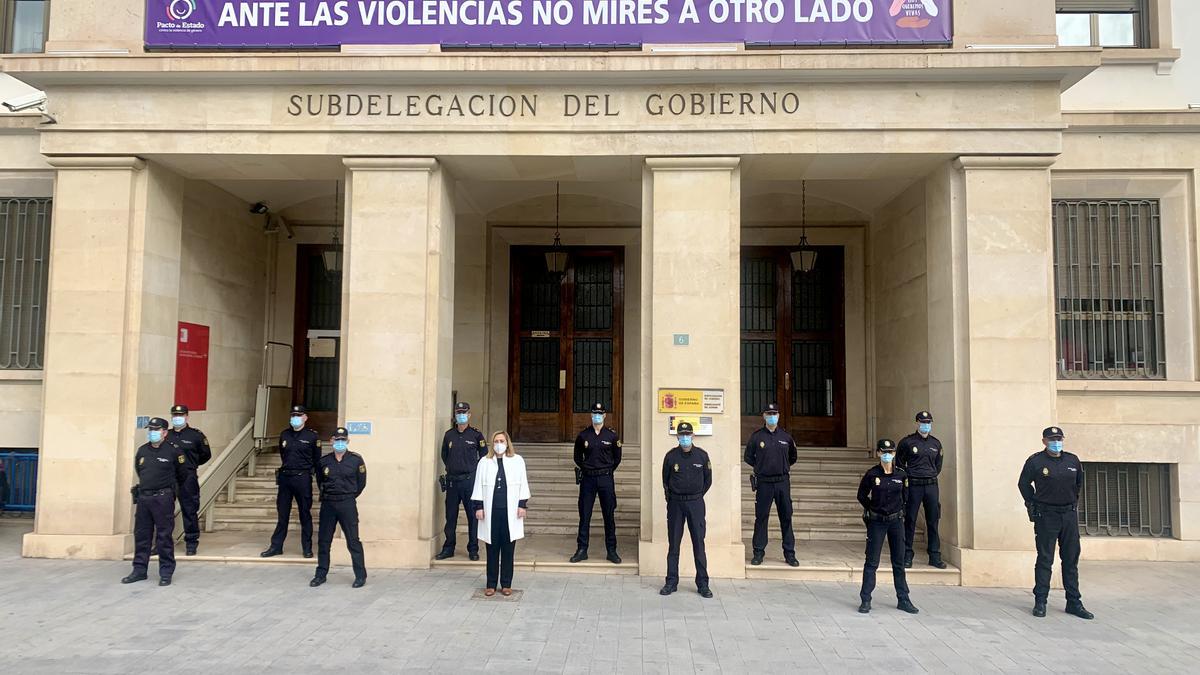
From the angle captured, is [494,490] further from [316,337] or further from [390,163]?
[316,337]

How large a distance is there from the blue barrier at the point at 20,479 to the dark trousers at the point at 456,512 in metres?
6.87

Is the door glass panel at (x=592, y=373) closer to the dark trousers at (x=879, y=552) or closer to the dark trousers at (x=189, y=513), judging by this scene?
the dark trousers at (x=189, y=513)

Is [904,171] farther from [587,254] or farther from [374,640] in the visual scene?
[374,640]

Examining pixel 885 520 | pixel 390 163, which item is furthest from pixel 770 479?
pixel 390 163

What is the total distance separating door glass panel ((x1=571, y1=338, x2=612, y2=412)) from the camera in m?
13.4

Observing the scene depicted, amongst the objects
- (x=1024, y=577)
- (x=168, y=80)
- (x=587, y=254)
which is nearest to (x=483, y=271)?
(x=587, y=254)

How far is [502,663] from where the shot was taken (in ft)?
19.2

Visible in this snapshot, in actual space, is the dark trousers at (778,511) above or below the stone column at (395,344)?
below

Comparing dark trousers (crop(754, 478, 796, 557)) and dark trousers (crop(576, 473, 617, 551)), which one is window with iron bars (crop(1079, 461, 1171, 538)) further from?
dark trousers (crop(576, 473, 617, 551))

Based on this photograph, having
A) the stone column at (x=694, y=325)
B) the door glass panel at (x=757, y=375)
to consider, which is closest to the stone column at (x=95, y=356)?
the stone column at (x=694, y=325)

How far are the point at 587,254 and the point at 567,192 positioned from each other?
1.82m

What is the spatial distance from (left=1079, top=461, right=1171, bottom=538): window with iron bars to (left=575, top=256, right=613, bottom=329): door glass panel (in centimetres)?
790

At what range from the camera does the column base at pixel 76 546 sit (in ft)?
30.2

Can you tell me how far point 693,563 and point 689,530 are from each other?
962mm
